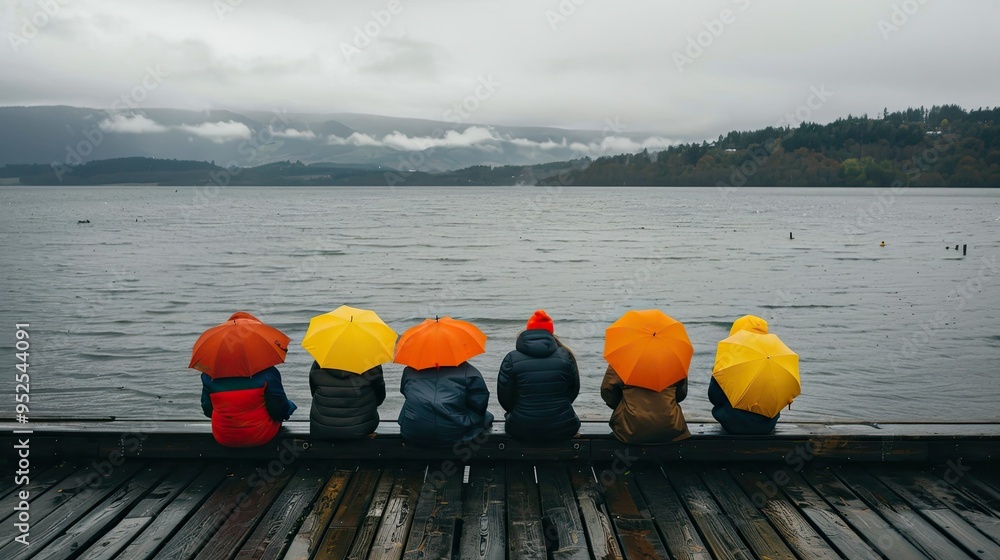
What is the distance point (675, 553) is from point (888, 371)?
45.8 feet

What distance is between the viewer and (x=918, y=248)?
48.8 m

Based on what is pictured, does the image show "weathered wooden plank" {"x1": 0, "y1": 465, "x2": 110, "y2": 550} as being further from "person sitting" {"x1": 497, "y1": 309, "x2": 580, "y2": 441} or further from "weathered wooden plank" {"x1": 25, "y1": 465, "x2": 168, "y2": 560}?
"person sitting" {"x1": 497, "y1": 309, "x2": 580, "y2": 441}

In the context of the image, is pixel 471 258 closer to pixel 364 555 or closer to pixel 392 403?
pixel 392 403

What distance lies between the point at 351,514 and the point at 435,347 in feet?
4.92

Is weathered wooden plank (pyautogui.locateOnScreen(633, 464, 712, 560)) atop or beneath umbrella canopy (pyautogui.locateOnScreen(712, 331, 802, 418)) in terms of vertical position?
beneath

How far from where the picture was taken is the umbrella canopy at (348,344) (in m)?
6.18

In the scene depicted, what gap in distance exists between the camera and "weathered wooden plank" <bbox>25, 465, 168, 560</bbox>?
4.96 metres

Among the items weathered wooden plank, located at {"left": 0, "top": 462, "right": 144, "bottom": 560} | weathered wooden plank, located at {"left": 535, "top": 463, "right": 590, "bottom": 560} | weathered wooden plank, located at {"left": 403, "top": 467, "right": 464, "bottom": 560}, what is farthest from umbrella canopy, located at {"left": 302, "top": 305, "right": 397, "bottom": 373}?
weathered wooden plank, located at {"left": 0, "top": 462, "right": 144, "bottom": 560}

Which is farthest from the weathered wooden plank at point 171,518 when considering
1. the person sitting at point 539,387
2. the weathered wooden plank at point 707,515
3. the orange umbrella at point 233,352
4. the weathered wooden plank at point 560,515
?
the weathered wooden plank at point 707,515

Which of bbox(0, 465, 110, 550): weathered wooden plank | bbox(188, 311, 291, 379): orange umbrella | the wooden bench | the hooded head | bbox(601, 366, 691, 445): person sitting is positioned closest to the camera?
bbox(0, 465, 110, 550): weathered wooden plank

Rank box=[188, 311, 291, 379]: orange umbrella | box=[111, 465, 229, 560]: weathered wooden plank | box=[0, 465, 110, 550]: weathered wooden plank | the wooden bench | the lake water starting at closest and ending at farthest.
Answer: box=[111, 465, 229, 560]: weathered wooden plank, box=[0, 465, 110, 550]: weathered wooden plank, box=[188, 311, 291, 379]: orange umbrella, the wooden bench, the lake water

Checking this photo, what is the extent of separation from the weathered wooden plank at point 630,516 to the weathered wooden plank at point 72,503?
402cm

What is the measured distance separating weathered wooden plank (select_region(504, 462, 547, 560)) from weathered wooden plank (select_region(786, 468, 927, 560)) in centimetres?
226

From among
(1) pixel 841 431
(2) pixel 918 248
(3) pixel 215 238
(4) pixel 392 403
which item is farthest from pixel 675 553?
(3) pixel 215 238
